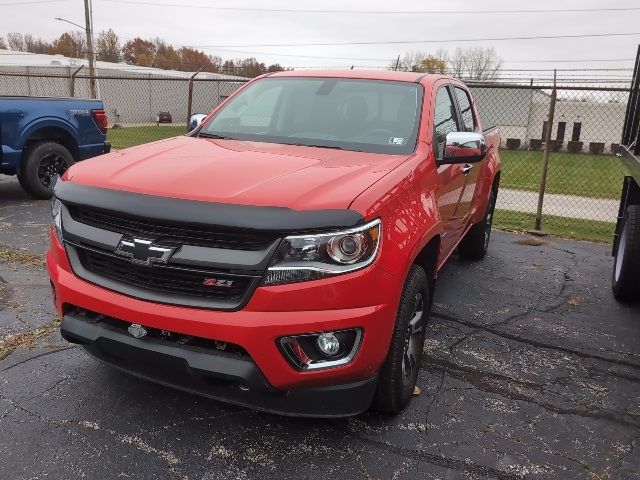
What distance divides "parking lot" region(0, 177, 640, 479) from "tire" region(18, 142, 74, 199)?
3957mm

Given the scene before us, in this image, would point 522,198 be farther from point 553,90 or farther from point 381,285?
point 381,285

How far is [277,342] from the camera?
238 cm

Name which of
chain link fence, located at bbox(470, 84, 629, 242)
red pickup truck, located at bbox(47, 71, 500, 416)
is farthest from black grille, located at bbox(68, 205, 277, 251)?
chain link fence, located at bbox(470, 84, 629, 242)

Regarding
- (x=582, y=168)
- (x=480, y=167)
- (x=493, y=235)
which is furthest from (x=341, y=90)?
(x=582, y=168)

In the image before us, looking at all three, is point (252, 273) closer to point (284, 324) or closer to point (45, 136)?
point (284, 324)

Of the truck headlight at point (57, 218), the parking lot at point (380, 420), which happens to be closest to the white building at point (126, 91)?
the parking lot at point (380, 420)

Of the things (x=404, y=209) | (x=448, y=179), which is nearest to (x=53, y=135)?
(x=448, y=179)

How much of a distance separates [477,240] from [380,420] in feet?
11.9

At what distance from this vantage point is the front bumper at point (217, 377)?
7.92ft

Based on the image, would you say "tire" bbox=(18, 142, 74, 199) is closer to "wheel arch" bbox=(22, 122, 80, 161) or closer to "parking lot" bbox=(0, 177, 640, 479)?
"wheel arch" bbox=(22, 122, 80, 161)

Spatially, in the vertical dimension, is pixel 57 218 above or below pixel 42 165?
above

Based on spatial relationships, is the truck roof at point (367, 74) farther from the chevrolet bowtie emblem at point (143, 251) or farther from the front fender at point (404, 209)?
the chevrolet bowtie emblem at point (143, 251)

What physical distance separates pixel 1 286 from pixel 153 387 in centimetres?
234

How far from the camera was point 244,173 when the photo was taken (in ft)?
9.23
